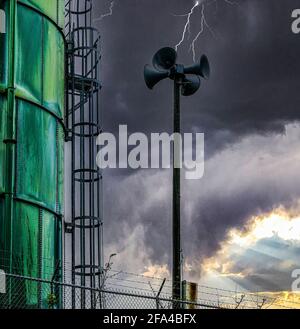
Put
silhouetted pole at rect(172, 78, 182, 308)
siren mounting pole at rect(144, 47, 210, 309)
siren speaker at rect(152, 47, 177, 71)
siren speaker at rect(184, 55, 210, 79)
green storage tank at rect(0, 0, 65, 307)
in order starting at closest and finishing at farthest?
green storage tank at rect(0, 0, 65, 307) < silhouetted pole at rect(172, 78, 182, 308) < siren mounting pole at rect(144, 47, 210, 309) < siren speaker at rect(152, 47, 177, 71) < siren speaker at rect(184, 55, 210, 79)

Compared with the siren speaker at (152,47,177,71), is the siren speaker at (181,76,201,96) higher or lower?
lower

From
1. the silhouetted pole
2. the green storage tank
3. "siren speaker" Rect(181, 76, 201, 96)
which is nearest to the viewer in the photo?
the green storage tank

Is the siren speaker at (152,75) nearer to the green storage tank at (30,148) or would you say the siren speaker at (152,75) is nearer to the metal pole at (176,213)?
the metal pole at (176,213)

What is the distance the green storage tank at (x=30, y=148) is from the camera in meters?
20.2

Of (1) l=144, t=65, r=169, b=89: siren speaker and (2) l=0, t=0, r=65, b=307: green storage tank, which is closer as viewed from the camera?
(2) l=0, t=0, r=65, b=307: green storage tank

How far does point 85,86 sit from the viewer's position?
2766 cm

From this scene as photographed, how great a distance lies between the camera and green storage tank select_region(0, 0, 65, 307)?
66.3 ft

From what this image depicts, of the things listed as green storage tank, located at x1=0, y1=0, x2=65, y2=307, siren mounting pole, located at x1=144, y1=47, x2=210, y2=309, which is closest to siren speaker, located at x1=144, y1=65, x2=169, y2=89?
siren mounting pole, located at x1=144, y1=47, x2=210, y2=309

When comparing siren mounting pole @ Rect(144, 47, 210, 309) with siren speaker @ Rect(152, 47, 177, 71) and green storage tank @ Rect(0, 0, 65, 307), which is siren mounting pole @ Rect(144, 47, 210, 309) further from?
green storage tank @ Rect(0, 0, 65, 307)

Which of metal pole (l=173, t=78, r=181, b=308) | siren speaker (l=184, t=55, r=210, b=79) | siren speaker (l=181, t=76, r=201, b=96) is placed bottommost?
metal pole (l=173, t=78, r=181, b=308)

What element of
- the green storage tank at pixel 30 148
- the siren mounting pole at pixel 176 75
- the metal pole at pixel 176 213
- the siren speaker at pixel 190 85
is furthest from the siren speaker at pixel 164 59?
the green storage tank at pixel 30 148
